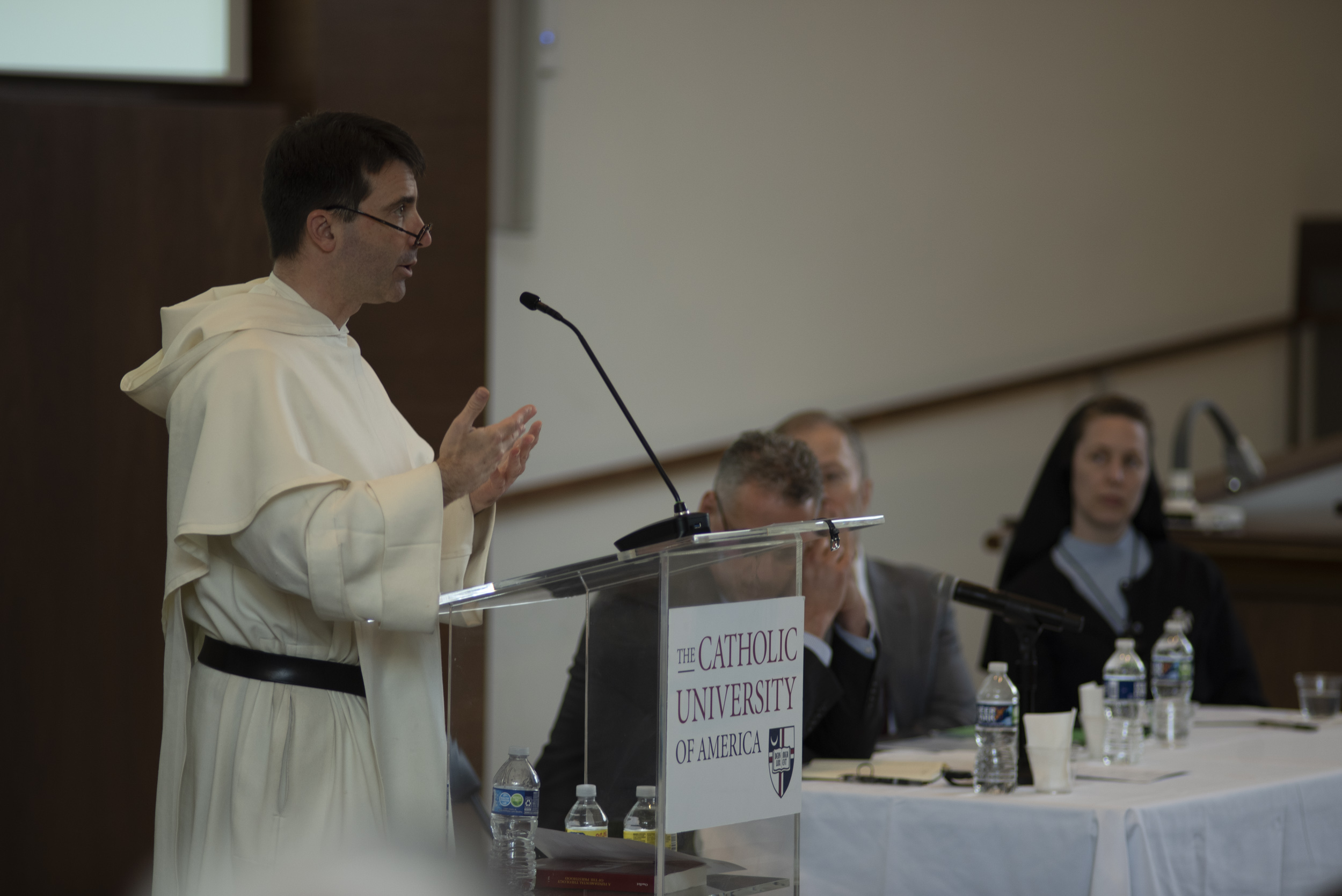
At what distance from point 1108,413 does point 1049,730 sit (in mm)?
1397

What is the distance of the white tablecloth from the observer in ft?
6.89

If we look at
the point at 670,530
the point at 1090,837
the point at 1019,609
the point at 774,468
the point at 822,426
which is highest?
the point at 822,426

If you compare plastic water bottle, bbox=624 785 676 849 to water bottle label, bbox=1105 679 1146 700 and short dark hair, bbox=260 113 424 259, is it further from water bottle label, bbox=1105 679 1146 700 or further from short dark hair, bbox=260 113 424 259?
water bottle label, bbox=1105 679 1146 700

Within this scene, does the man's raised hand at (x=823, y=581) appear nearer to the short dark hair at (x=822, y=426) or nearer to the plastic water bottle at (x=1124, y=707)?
the plastic water bottle at (x=1124, y=707)

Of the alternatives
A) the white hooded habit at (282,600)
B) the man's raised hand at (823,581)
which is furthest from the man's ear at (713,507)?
the white hooded habit at (282,600)

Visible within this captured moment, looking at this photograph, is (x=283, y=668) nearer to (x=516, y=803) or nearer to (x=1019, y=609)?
(x=516, y=803)

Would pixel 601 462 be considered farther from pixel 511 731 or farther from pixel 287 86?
pixel 511 731

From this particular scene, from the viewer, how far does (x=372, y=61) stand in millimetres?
3254

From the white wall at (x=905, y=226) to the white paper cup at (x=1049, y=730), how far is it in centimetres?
214

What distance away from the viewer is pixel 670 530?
60.3 inches

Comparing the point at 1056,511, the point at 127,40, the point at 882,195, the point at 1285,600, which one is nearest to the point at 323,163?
the point at 127,40

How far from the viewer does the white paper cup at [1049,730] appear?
224 centimetres

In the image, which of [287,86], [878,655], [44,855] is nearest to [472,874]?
[878,655]

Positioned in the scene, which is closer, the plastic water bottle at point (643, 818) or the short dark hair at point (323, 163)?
the plastic water bottle at point (643, 818)
